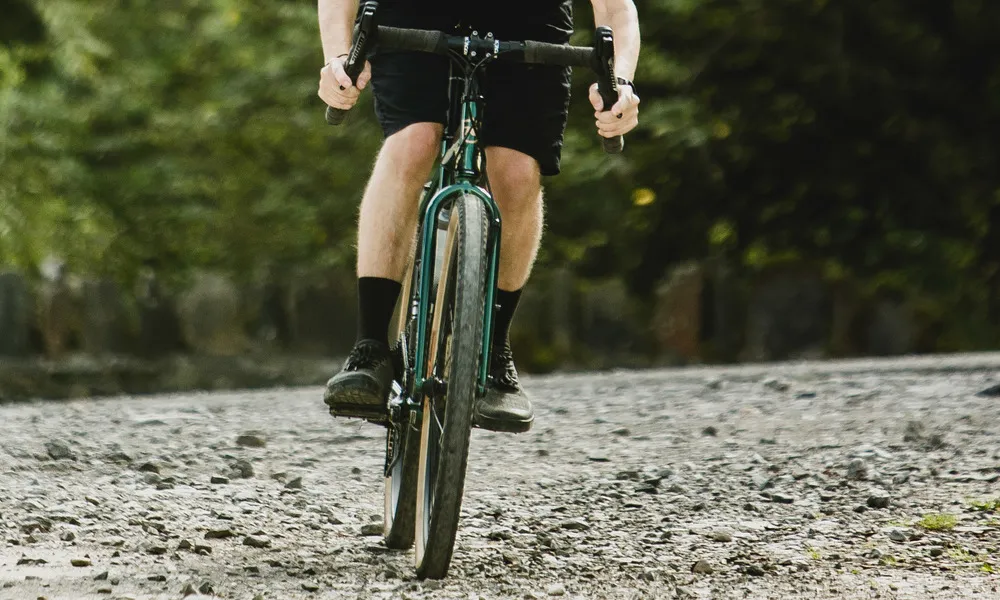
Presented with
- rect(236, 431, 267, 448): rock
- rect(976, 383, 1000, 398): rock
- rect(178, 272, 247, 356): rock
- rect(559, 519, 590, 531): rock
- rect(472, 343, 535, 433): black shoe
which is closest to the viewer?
rect(472, 343, 535, 433): black shoe

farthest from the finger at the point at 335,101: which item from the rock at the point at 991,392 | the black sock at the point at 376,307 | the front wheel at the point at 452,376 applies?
the rock at the point at 991,392

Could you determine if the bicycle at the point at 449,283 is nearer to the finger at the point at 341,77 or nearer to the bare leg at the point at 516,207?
the finger at the point at 341,77

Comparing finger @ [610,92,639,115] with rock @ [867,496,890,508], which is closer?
A: finger @ [610,92,639,115]

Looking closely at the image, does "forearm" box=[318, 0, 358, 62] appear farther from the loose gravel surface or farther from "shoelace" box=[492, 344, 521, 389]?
the loose gravel surface

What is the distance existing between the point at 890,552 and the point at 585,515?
0.83 meters

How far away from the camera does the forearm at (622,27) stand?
3.40 metres

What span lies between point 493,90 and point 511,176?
0.20 meters

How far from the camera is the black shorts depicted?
3303 mm

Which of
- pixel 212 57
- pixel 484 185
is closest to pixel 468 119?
pixel 484 185

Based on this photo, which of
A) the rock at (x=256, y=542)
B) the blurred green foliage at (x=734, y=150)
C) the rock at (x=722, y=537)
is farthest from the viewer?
the blurred green foliage at (x=734, y=150)

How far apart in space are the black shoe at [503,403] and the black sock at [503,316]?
21 mm

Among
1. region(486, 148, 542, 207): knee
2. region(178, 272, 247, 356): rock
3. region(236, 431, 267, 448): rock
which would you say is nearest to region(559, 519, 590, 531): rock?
region(486, 148, 542, 207): knee

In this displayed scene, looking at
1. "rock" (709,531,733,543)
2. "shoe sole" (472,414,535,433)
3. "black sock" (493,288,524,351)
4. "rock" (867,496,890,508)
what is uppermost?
"black sock" (493,288,524,351)

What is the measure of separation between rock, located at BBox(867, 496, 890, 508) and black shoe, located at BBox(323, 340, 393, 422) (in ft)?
4.79
